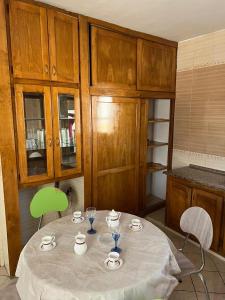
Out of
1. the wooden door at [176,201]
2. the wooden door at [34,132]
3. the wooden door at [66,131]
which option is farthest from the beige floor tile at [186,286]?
the wooden door at [34,132]

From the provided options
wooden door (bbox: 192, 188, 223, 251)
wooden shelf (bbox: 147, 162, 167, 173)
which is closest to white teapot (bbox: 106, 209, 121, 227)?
wooden door (bbox: 192, 188, 223, 251)

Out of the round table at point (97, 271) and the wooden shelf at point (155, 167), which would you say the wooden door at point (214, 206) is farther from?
the round table at point (97, 271)

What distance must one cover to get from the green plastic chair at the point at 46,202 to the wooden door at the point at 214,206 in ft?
4.62

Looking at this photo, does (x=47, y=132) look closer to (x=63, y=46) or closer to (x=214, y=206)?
(x=63, y=46)

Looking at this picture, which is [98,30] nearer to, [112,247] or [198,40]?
[198,40]

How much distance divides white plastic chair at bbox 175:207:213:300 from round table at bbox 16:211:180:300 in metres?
0.27

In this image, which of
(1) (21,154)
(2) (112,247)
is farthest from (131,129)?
(2) (112,247)

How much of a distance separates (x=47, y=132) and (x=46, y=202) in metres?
0.63

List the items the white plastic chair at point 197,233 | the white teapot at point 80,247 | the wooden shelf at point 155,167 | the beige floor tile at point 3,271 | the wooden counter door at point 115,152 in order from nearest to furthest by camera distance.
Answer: the white teapot at point 80,247
the white plastic chair at point 197,233
the beige floor tile at point 3,271
the wooden counter door at point 115,152
the wooden shelf at point 155,167

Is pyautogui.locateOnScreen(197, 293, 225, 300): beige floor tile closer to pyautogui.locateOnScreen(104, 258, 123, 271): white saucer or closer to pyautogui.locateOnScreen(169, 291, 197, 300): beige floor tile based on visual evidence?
pyautogui.locateOnScreen(169, 291, 197, 300): beige floor tile

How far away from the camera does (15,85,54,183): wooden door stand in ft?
6.17

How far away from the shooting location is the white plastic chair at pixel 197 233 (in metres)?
1.50

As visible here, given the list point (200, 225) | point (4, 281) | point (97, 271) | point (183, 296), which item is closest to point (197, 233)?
point (200, 225)

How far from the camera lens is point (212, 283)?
1.95m
